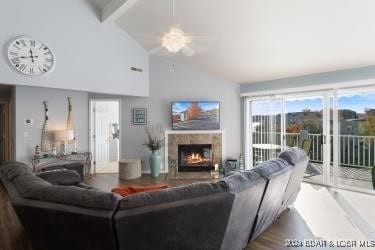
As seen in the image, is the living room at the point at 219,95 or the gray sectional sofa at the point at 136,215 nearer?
the gray sectional sofa at the point at 136,215

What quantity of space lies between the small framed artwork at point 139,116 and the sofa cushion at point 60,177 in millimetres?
2787

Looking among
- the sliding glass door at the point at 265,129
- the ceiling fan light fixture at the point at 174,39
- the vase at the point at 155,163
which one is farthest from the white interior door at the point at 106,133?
the ceiling fan light fixture at the point at 174,39

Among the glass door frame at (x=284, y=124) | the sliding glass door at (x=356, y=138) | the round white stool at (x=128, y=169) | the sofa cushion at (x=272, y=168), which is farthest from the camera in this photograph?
the round white stool at (x=128, y=169)

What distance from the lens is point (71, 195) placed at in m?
1.75

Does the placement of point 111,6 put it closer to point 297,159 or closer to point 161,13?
point 161,13

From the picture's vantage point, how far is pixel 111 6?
15.4 ft

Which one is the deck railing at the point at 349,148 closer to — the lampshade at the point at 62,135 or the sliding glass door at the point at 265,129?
the sliding glass door at the point at 265,129

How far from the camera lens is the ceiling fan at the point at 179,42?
297 centimetres

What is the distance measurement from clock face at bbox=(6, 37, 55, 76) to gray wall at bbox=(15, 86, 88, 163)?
124cm

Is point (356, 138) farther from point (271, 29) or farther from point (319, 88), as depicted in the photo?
point (271, 29)

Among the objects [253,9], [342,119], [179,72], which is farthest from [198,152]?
[253,9]

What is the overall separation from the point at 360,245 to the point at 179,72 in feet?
→ 16.7

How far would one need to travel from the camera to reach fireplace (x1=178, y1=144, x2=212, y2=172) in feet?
20.4

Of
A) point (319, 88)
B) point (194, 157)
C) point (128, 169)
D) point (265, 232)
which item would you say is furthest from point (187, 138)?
point (265, 232)
